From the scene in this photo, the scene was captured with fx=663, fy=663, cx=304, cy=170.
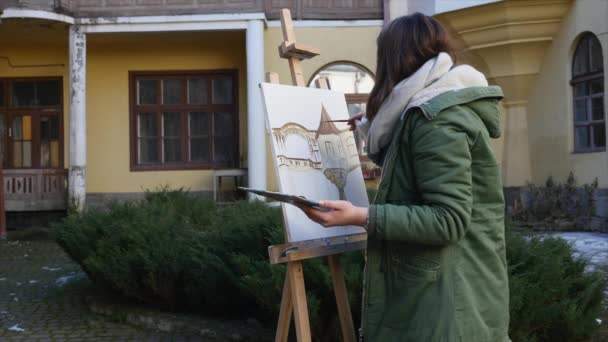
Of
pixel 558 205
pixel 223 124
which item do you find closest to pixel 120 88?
pixel 223 124

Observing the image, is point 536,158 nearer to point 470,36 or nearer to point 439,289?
point 470,36

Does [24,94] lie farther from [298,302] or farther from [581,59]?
[298,302]

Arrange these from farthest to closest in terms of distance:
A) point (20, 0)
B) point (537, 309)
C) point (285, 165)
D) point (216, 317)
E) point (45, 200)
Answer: point (45, 200)
point (20, 0)
point (216, 317)
point (537, 309)
point (285, 165)

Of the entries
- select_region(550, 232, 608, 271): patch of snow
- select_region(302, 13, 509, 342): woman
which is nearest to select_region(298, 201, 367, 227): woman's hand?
select_region(302, 13, 509, 342): woman

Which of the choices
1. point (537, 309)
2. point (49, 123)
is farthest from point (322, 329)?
point (49, 123)

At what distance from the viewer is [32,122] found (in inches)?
611

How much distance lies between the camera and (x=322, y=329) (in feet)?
13.9

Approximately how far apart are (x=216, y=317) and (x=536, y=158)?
30.8 feet

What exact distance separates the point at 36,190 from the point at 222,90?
183 inches

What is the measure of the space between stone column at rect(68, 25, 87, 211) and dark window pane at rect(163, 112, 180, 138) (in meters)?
2.30

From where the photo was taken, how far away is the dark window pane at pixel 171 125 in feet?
50.9

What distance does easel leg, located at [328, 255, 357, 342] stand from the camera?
3189 millimetres

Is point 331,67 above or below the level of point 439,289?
above

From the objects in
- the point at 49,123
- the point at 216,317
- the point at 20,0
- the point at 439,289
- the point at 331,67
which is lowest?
the point at 216,317
